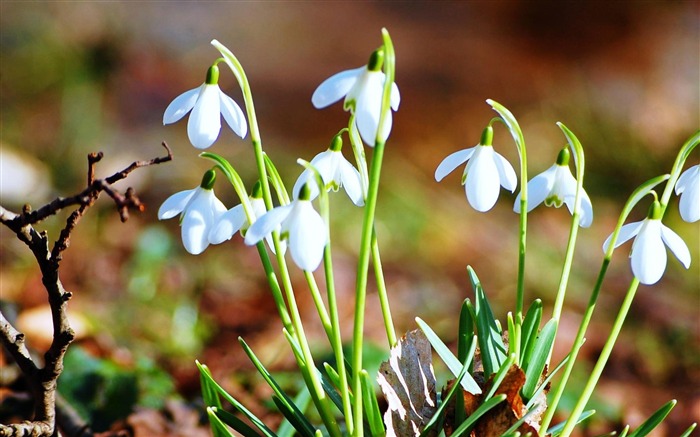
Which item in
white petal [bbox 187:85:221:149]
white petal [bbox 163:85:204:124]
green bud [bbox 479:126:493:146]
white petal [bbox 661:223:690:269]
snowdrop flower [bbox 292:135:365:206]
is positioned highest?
white petal [bbox 163:85:204:124]

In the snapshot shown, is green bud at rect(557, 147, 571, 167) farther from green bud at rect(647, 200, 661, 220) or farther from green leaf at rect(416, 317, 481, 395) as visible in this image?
green leaf at rect(416, 317, 481, 395)

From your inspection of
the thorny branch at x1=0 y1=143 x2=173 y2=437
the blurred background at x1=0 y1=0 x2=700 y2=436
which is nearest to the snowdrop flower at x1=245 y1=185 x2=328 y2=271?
the thorny branch at x1=0 y1=143 x2=173 y2=437

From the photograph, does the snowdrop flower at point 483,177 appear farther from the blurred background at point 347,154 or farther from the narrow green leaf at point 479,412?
the blurred background at point 347,154

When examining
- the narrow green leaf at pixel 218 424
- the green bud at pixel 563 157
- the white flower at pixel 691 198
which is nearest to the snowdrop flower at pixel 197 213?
the narrow green leaf at pixel 218 424

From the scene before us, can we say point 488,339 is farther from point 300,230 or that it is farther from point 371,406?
point 300,230

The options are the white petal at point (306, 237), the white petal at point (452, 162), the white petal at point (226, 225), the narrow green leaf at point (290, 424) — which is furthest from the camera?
the narrow green leaf at point (290, 424)

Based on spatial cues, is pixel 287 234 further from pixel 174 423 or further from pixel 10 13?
pixel 10 13
